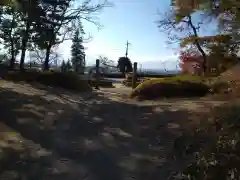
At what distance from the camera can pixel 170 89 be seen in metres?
14.6

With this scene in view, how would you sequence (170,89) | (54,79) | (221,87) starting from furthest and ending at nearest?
(54,79), (170,89), (221,87)

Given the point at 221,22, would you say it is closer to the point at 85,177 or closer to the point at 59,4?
the point at 85,177

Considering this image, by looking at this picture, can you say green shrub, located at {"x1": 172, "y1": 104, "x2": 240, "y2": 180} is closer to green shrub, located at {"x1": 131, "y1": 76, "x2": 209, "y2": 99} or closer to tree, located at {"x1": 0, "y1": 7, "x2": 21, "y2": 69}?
green shrub, located at {"x1": 131, "y1": 76, "x2": 209, "y2": 99}

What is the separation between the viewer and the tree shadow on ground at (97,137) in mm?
5582

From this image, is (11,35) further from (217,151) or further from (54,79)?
(217,151)

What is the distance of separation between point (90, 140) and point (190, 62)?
18.5 meters

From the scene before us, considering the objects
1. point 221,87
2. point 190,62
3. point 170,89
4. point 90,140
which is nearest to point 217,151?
point 90,140

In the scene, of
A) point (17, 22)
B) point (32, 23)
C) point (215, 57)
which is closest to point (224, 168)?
point (215, 57)

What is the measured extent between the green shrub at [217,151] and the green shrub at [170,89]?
24.5 feet

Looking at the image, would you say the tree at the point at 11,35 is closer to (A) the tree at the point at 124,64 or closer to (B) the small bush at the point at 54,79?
(B) the small bush at the point at 54,79

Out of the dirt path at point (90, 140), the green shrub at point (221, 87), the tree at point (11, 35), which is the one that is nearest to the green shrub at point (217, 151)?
the dirt path at point (90, 140)

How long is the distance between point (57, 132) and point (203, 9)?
561 centimetres

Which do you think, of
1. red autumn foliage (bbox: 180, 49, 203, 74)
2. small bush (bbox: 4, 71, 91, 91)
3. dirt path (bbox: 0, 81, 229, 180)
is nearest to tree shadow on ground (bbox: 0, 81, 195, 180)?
dirt path (bbox: 0, 81, 229, 180)

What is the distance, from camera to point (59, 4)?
93.0 ft
